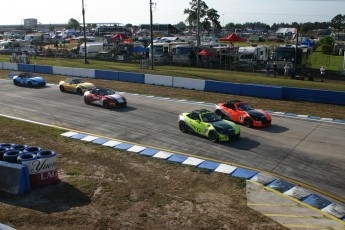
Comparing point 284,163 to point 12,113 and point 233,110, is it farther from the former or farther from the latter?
point 12,113

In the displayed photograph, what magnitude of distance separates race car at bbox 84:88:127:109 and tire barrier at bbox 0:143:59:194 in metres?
12.0

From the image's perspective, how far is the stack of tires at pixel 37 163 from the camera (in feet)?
40.8

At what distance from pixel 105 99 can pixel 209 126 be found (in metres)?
9.90

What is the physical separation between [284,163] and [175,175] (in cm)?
484

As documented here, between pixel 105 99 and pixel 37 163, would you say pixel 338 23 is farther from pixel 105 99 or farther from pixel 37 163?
pixel 37 163

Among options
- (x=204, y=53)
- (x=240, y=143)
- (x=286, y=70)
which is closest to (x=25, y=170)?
(x=240, y=143)

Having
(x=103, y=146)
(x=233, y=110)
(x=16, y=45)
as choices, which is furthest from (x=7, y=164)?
(x=16, y=45)

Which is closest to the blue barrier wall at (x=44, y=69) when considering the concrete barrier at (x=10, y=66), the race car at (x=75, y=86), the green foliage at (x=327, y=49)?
the concrete barrier at (x=10, y=66)

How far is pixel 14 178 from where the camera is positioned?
12.0 meters

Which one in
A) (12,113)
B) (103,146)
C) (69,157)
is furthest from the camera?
(12,113)

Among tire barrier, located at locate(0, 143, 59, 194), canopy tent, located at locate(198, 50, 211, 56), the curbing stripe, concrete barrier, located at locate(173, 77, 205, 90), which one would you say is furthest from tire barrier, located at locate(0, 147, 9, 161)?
canopy tent, located at locate(198, 50, 211, 56)

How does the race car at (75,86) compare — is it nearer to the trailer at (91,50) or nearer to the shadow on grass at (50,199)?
the shadow on grass at (50,199)

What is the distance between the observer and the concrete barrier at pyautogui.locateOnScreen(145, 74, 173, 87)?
34.8 m

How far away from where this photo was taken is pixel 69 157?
15930 millimetres
